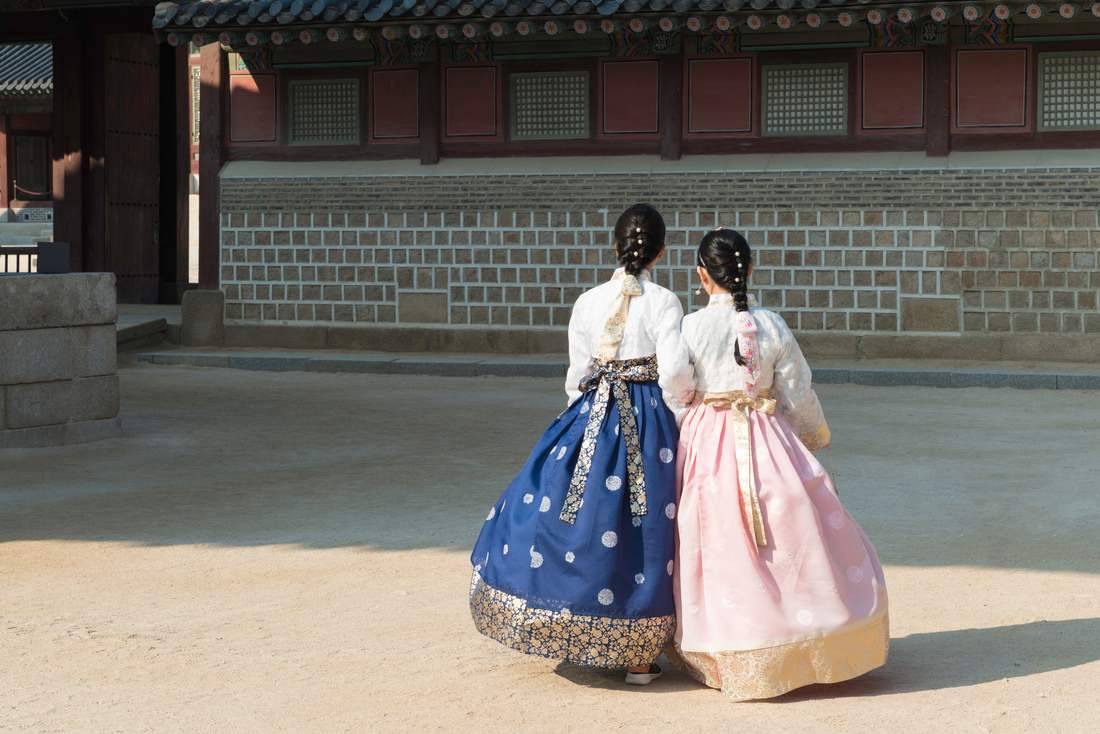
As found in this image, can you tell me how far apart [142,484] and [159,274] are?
36.9ft

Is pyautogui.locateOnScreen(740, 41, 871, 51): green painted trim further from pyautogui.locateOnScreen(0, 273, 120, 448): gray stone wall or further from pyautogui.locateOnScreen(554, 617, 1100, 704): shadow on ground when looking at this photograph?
pyautogui.locateOnScreen(554, 617, 1100, 704): shadow on ground

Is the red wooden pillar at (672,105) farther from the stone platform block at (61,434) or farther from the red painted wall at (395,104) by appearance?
the stone platform block at (61,434)

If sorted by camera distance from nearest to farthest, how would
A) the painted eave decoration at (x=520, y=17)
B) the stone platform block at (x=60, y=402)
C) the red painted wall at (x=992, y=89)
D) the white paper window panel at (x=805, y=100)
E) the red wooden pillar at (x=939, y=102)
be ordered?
the stone platform block at (x=60, y=402), the painted eave decoration at (x=520, y=17), the red painted wall at (x=992, y=89), the red wooden pillar at (x=939, y=102), the white paper window panel at (x=805, y=100)

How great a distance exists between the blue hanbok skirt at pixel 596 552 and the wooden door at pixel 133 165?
14379mm

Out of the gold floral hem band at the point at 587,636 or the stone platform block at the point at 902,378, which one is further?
the stone platform block at the point at 902,378

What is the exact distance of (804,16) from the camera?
12320 mm

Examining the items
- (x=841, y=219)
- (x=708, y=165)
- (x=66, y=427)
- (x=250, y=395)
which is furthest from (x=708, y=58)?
(x=66, y=427)

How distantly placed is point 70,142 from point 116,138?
57cm

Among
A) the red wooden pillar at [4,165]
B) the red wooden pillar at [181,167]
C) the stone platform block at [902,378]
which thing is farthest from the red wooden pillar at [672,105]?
the red wooden pillar at [4,165]

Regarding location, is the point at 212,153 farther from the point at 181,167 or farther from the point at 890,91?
the point at 890,91

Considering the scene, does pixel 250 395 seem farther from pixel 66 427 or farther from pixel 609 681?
pixel 609 681

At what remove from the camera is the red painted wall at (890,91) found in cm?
1296

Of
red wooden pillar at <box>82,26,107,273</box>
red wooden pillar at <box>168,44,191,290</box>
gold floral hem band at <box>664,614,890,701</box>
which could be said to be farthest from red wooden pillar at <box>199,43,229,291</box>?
gold floral hem band at <box>664,614,890,701</box>

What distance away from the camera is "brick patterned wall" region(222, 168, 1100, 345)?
12.6m
